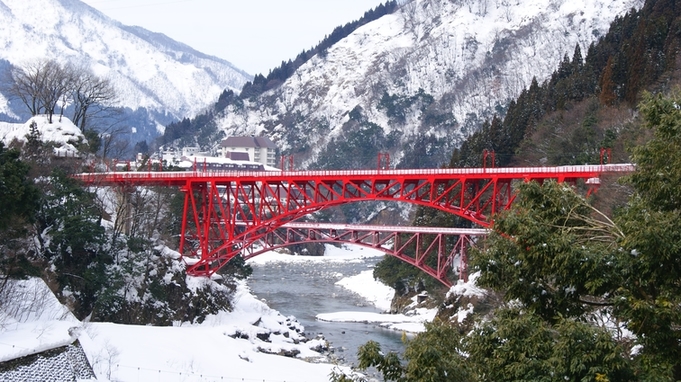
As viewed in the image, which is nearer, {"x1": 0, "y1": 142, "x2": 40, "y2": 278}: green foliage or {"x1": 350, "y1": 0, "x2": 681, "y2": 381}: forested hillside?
{"x1": 350, "y1": 0, "x2": 681, "y2": 381}: forested hillside

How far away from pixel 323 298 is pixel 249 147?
91094 mm

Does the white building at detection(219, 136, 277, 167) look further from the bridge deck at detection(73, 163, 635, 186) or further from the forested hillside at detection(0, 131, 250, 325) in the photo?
the forested hillside at detection(0, 131, 250, 325)

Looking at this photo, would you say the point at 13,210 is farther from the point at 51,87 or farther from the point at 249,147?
the point at 249,147

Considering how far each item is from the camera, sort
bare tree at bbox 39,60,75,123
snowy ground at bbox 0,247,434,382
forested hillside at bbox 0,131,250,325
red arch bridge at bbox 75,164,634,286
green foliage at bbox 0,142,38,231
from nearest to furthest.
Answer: snowy ground at bbox 0,247,434,382
green foliage at bbox 0,142,38,231
forested hillside at bbox 0,131,250,325
red arch bridge at bbox 75,164,634,286
bare tree at bbox 39,60,75,123

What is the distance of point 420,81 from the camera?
169 metres

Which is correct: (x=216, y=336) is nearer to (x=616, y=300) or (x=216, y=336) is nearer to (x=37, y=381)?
(x=37, y=381)

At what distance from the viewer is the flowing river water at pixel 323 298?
42188 millimetres

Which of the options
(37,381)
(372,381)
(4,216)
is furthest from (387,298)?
(37,381)

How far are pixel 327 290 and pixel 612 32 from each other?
30.3 meters

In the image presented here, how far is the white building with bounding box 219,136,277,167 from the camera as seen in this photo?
489 feet

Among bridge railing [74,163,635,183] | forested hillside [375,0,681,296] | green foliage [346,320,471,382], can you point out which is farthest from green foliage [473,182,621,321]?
forested hillside [375,0,681,296]

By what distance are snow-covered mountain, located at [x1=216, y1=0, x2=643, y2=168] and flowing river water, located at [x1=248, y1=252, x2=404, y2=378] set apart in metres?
58.5

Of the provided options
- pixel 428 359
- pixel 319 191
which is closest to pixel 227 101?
pixel 319 191

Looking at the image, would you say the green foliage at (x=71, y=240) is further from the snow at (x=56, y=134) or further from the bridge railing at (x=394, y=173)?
the snow at (x=56, y=134)
